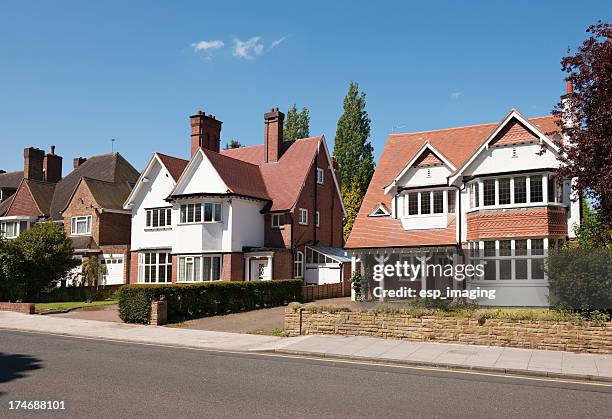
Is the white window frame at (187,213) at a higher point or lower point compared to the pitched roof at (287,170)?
Result: lower

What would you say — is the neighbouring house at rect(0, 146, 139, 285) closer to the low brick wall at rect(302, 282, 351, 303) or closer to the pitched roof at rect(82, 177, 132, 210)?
the pitched roof at rect(82, 177, 132, 210)

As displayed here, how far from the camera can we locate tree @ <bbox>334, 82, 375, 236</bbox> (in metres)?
61.6

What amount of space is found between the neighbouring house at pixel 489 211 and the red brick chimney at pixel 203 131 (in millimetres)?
15400

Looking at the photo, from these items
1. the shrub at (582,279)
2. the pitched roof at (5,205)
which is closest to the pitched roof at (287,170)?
the shrub at (582,279)

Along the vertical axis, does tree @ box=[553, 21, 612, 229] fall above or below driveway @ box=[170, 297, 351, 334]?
above

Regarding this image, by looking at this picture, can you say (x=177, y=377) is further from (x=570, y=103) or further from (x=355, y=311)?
(x=570, y=103)

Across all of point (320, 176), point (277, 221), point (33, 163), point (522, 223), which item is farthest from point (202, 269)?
point (33, 163)

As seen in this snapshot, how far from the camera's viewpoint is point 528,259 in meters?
24.8

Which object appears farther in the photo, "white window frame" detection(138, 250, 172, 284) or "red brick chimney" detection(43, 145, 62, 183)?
"red brick chimney" detection(43, 145, 62, 183)

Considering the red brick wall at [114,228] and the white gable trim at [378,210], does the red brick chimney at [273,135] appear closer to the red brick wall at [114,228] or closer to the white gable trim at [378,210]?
the white gable trim at [378,210]

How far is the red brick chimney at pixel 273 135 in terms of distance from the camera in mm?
40281

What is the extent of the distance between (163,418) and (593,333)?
1221cm

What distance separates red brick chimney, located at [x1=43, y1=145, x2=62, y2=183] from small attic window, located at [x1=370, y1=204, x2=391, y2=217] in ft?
121

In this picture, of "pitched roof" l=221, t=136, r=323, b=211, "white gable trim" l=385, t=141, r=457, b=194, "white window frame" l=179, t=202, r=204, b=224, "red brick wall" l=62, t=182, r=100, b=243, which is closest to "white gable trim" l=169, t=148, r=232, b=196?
"white window frame" l=179, t=202, r=204, b=224
